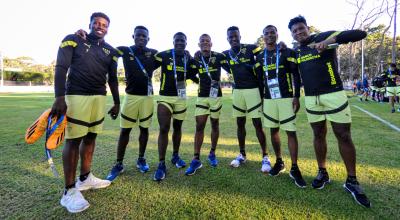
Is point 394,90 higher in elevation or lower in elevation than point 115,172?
higher

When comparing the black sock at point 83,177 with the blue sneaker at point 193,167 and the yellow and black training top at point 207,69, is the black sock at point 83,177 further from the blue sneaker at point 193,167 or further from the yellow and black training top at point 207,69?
the yellow and black training top at point 207,69

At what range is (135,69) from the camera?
4.60 meters

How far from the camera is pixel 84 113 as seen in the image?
352 cm

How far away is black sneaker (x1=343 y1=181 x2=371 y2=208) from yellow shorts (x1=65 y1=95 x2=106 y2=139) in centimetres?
358

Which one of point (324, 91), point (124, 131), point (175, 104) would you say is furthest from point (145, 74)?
point (324, 91)

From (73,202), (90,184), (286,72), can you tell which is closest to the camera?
(73,202)

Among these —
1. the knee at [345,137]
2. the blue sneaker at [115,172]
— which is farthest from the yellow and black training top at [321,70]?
the blue sneaker at [115,172]

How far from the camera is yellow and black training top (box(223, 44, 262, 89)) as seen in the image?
471 cm

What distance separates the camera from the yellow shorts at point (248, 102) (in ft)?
15.3

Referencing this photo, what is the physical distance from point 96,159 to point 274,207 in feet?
12.0

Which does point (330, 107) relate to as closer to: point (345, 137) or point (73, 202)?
point (345, 137)

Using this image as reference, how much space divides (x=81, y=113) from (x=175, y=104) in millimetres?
1657

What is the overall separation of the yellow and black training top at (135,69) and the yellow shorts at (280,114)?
7.07 feet

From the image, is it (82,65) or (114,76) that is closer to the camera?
(82,65)
